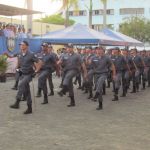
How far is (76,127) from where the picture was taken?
10.3 m

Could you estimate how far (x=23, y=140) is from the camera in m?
8.78

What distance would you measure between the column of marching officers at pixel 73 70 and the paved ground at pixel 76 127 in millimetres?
525

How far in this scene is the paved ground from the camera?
27.9ft

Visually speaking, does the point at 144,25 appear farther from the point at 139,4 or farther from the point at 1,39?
the point at 1,39

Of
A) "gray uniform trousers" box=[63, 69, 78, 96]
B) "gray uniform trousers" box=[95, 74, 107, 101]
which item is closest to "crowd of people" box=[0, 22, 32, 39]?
"gray uniform trousers" box=[63, 69, 78, 96]

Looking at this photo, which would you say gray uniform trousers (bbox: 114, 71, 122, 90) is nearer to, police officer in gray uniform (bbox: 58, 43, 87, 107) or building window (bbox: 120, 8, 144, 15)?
police officer in gray uniform (bbox: 58, 43, 87, 107)

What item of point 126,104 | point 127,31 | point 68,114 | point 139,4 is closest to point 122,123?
point 68,114

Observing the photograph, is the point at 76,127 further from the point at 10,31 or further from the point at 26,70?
the point at 10,31

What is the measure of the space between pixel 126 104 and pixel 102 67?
1968 millimetres

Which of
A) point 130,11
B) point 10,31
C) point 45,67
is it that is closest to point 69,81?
point 45,67

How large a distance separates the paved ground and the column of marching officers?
525 mm

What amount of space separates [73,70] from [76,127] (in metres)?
3.97

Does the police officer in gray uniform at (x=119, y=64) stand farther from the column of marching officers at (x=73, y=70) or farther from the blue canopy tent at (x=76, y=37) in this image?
the blue canopy tent at (x=76, y=37)

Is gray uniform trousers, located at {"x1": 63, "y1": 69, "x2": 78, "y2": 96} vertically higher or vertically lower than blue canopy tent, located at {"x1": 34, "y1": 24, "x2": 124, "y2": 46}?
lower
